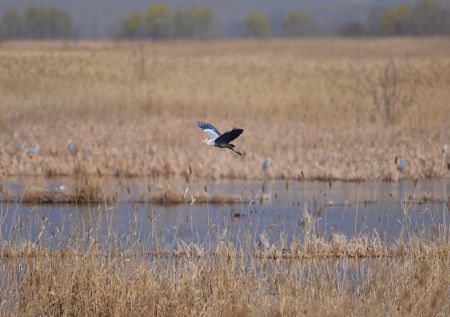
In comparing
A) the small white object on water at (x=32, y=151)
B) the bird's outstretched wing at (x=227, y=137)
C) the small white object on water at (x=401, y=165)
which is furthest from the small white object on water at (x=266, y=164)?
the bird's outstretched wing at (x=227, y=137)

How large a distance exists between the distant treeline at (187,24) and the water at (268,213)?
44.2 m

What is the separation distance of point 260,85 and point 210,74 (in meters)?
3.62

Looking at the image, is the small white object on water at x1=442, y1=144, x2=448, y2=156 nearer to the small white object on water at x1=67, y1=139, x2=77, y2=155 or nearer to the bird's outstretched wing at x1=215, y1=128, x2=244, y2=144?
the small white object on water at x1=67, y1=139, x2=77, y2=155

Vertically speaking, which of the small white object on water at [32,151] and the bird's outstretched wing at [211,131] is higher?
the bird's outstretched wing at [211,131]

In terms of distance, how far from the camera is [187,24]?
297 feet

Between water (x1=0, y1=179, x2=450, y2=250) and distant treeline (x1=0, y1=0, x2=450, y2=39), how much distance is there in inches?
1740

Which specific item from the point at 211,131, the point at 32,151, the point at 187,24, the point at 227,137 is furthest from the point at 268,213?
the point at 187,24

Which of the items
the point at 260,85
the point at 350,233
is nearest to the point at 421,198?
the point at 350,233

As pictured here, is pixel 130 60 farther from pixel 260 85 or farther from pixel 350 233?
pixel 350 233

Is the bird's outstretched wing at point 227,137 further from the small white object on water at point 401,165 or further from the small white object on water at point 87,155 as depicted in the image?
the small white object on water at point 87,155

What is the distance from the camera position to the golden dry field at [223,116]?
15.0 meters

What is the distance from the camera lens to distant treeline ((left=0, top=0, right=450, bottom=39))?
209 ft

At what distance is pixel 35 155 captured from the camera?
15.5 meters

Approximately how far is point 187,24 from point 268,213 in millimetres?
80235
